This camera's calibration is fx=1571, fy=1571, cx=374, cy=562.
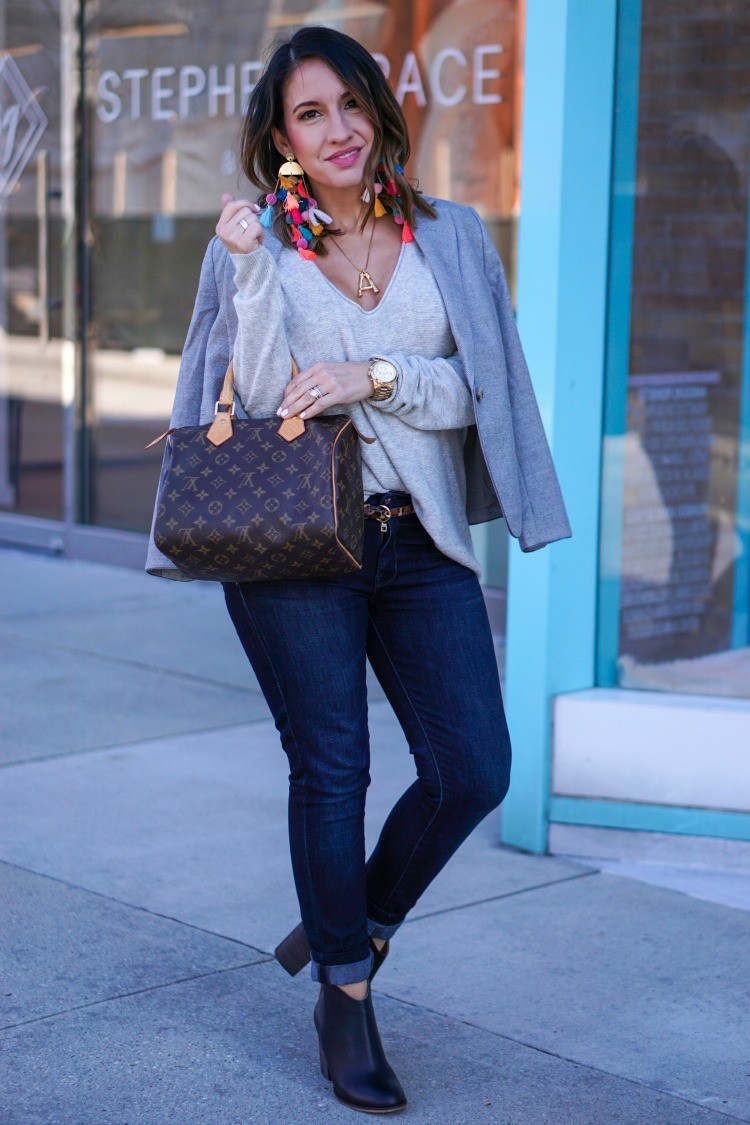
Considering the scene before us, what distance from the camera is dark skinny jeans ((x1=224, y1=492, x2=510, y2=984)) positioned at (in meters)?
2.75

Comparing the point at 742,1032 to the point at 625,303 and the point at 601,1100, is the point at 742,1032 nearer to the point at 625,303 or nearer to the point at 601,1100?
the point at 601,1100

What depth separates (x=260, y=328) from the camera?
2654 millimetres

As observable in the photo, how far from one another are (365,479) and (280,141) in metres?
0.64

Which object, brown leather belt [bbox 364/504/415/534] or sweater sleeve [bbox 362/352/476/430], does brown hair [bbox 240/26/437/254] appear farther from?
brown leather belt [bbox 364/504/415/534]

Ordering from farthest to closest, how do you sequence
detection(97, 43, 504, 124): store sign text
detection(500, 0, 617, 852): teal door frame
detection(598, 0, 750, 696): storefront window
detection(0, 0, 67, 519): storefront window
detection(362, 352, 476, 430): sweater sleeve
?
detection(0, 0, 67, 519): storefront window
detection(97, 43, 504, 124): store sign text
detection(598, 0, 750, 696): storefront window
detection(500, 0, 617, 852): teal door frame
detection(362, 352, 476, 430): sweater sleeve

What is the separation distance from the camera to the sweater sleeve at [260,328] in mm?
2637

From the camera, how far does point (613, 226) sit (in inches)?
164

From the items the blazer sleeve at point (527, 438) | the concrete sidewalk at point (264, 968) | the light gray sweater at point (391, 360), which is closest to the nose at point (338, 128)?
the light gray sweater at point (391, 360)

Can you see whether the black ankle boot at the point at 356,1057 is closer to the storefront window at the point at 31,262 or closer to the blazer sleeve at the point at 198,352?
the blazer sleeve at the point at 198,352

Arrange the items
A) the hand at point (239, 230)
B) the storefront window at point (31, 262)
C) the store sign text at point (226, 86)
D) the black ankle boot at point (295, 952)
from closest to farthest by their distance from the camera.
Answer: the hand at point (239, 230) < the black ankle boot at point (295, 952) < the store sign text at point (226, 86) < the storefront window at point (31, 262)

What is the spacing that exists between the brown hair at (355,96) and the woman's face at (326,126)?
0.02m

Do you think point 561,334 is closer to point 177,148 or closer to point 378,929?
point 378,929

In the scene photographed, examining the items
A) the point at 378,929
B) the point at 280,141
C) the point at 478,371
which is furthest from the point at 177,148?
the point at 378,929

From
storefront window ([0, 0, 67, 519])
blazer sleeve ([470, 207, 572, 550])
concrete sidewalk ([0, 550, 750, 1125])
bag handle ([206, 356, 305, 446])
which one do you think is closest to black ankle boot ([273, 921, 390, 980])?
concrete sidewalk ([0, 550, 750, 1125])
